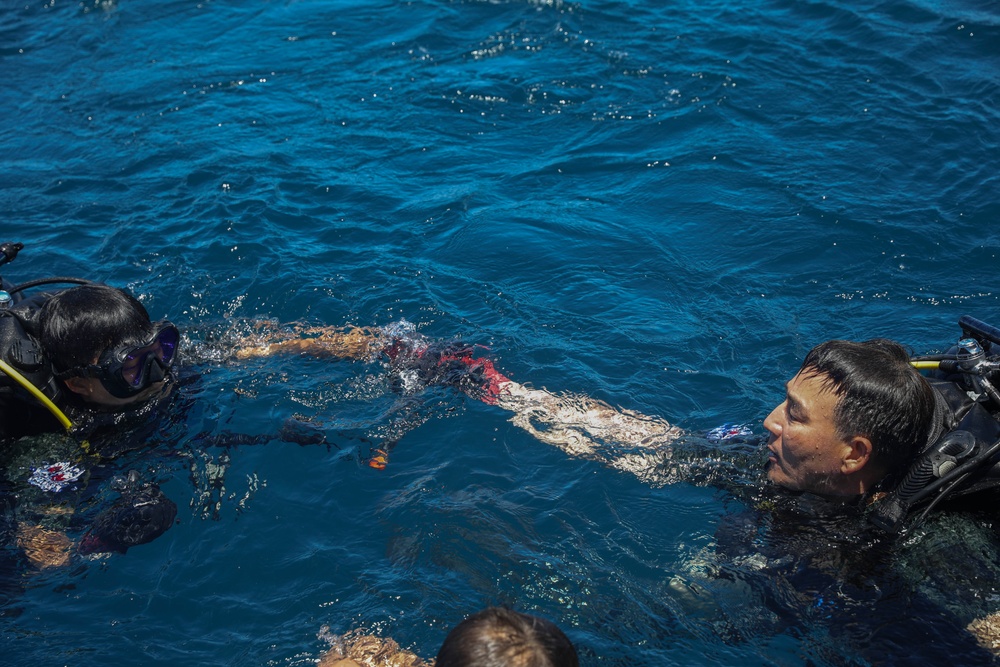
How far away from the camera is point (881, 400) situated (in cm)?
368

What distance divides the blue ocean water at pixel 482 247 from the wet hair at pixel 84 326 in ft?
2.31

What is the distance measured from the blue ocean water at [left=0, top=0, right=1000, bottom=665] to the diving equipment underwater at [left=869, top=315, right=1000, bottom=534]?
36 centimetres

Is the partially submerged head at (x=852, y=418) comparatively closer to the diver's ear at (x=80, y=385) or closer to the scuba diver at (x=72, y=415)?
the scuba diver at (x=72, y=415)

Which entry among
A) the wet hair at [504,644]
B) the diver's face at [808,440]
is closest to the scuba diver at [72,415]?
the wet hair at [504,644]

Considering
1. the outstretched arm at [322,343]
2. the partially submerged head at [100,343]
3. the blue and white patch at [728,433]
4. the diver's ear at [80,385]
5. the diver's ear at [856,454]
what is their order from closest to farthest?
the diver's ear at [856,454]
the partially submerged head at [100,343]
the diver's ear at [80,385]
the blue and white patch at [728,433]
the outstretched arm at [322,343]

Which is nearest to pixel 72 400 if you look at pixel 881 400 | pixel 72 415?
pixel 72 415

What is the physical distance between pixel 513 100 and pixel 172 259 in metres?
3.82

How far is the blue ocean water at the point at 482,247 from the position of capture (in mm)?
4254

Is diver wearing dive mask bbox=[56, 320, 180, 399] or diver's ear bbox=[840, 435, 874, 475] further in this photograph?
diver wearing dive mask bbox=[56, 320, 180, 399]

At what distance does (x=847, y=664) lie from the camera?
12.0ft

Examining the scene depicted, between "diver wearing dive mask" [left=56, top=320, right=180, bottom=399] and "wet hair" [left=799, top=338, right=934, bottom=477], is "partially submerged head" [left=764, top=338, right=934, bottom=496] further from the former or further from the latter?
"diver wearing dive mask" [left=56, top=320, right=180, bottom=399]

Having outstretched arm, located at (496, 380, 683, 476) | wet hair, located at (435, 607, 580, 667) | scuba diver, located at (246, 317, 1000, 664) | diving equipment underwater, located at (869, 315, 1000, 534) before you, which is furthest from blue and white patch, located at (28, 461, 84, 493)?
diving equipment underwater, located at (869, 315, 1000, 534)

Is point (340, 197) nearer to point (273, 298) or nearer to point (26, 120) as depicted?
point (273, 298)

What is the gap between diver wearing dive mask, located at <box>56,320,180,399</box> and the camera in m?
4.48
